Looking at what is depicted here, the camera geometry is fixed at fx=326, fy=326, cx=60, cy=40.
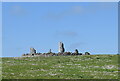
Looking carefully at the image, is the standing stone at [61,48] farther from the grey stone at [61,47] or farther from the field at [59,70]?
the field at [59,70]

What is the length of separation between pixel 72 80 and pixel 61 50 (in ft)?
191

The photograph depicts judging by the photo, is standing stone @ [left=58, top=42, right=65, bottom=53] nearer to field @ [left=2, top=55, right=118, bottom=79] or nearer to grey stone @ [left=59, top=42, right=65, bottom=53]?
grey stone @ [left=59, top=42, right=65, bottom=53]

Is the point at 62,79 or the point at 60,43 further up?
the point at 60,43

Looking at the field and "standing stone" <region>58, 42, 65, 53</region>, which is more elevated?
"standing stone" <region>58, 42, 65, 53</region>

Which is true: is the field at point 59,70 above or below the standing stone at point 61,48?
below

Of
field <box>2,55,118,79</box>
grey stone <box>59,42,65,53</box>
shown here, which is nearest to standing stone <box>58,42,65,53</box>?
grey stone <box>59,42,65,53</box>

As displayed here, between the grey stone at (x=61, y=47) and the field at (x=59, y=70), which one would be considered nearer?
the field at (x=59, y=70)

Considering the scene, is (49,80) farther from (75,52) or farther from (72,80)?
(75,52)

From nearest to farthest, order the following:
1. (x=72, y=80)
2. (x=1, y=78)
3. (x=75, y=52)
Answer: (x=72, y=80)
(x=1, y=78)
(x=75, y=52)

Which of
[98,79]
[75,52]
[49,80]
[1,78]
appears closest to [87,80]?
[98,79]

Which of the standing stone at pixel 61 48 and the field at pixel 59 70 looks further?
the standing stone at pixel 61 48

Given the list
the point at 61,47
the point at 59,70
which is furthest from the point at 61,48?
the point at 59,70

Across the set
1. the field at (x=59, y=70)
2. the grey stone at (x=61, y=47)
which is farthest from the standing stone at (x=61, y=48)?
the field at (x=59, y=70)

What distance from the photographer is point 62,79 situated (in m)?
26.3
